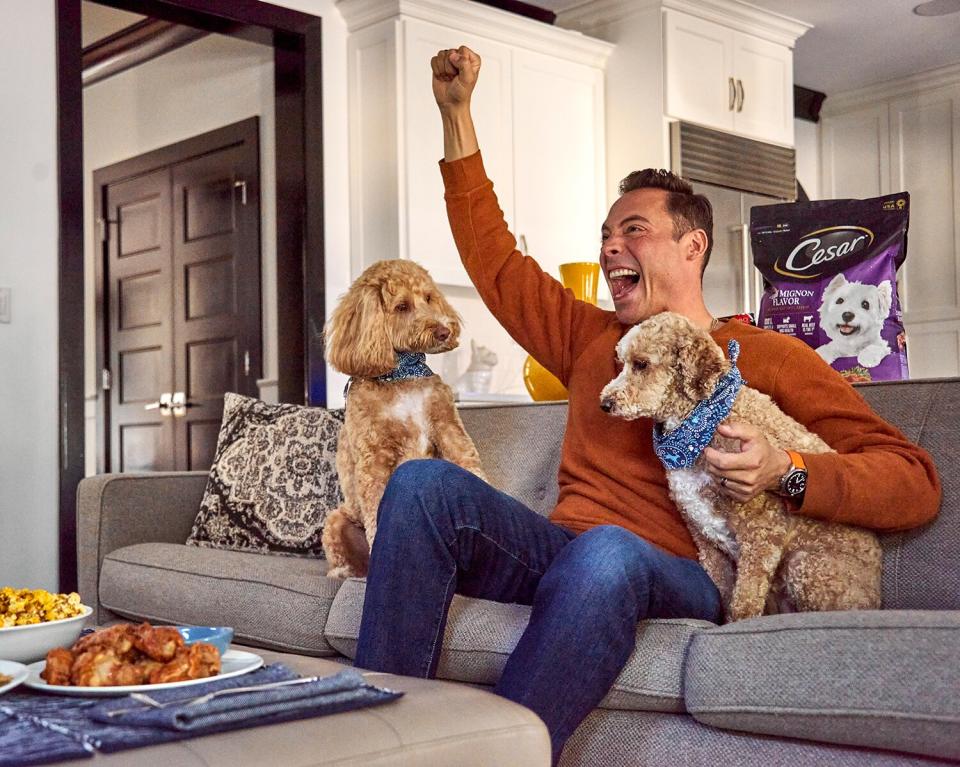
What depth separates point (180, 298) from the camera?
5574 millimetres

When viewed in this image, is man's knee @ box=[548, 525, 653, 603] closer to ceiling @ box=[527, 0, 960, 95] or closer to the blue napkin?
the blue napkin

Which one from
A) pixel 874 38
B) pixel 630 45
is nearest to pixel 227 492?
pixel 630 45

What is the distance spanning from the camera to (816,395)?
202cm

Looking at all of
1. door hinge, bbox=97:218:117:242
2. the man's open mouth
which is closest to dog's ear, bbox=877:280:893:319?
the man's open mouth

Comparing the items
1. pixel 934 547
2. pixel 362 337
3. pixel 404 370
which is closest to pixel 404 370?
pixel 404 370

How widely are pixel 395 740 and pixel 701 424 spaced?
927 mm

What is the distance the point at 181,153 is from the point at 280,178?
820mm

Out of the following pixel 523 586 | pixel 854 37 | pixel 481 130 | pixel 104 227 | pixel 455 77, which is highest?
pixel 854 37

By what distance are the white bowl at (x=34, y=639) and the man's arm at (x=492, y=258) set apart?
119 cm

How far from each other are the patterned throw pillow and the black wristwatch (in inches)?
58.7

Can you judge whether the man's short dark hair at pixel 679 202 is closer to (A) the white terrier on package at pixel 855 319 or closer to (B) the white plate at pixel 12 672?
(A) the white terrier on package at pixel 855 319

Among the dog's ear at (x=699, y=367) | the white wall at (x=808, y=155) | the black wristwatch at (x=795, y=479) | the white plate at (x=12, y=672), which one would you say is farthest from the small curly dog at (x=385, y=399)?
the white wall at (x=808, y=155)

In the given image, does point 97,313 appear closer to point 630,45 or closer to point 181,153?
point 181,153

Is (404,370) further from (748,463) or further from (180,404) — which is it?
(180,404)
